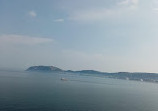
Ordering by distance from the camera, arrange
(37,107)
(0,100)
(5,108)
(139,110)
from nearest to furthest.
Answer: (5,108), (37,107), (0,100), (139,110)

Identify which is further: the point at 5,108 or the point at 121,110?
the point at 121,110

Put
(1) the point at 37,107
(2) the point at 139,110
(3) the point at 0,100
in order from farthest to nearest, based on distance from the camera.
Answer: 1. (2) the point at 139,110
2. (3) the point at 0,100
3. (1) the point at 37,107

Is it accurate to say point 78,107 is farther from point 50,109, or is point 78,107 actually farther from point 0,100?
point 0,100

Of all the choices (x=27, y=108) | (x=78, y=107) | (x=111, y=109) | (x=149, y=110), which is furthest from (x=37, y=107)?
(x=149, y=110)

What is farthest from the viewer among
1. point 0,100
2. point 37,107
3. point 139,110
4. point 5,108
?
point 139,110

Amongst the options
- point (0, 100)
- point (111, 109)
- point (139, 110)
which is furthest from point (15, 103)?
point (139, 110)

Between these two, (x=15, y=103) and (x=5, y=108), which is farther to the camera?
(x=15, y=103)

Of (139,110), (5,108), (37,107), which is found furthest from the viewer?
(139,110)

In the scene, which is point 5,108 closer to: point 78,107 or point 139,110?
point 78,107
